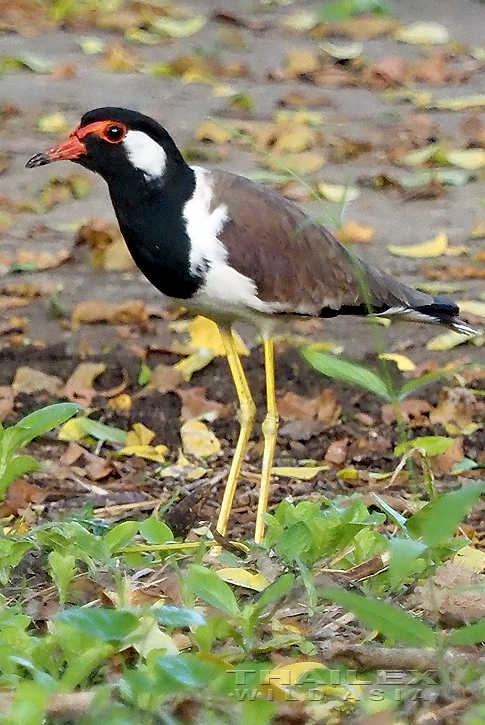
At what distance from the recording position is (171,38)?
9289 millimetres

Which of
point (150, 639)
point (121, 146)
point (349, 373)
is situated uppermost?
point (121, 146)

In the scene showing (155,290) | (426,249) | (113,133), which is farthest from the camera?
(426,249)

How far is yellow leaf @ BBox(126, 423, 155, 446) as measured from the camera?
4453 mm

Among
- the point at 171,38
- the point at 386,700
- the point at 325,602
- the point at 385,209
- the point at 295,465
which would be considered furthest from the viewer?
the point at 171,38

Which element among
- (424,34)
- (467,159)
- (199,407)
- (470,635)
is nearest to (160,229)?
(199,407)

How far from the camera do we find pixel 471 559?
9.84ft

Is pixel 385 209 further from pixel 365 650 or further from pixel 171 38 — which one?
pixel 365 650

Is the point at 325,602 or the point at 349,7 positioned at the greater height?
the point at 349,7

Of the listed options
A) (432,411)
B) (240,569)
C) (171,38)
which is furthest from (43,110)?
(240,569)

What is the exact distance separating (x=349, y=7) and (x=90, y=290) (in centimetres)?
422

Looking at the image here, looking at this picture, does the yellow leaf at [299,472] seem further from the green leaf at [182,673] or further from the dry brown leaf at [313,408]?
the green leaf at [182,673]

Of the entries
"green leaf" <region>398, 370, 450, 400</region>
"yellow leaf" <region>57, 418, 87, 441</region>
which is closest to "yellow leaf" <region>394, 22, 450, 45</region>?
"yellow leaf" <region>57, 418, 87, 441</region>

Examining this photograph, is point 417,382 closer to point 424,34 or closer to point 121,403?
point 121,403

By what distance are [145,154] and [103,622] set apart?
6.58 ft
